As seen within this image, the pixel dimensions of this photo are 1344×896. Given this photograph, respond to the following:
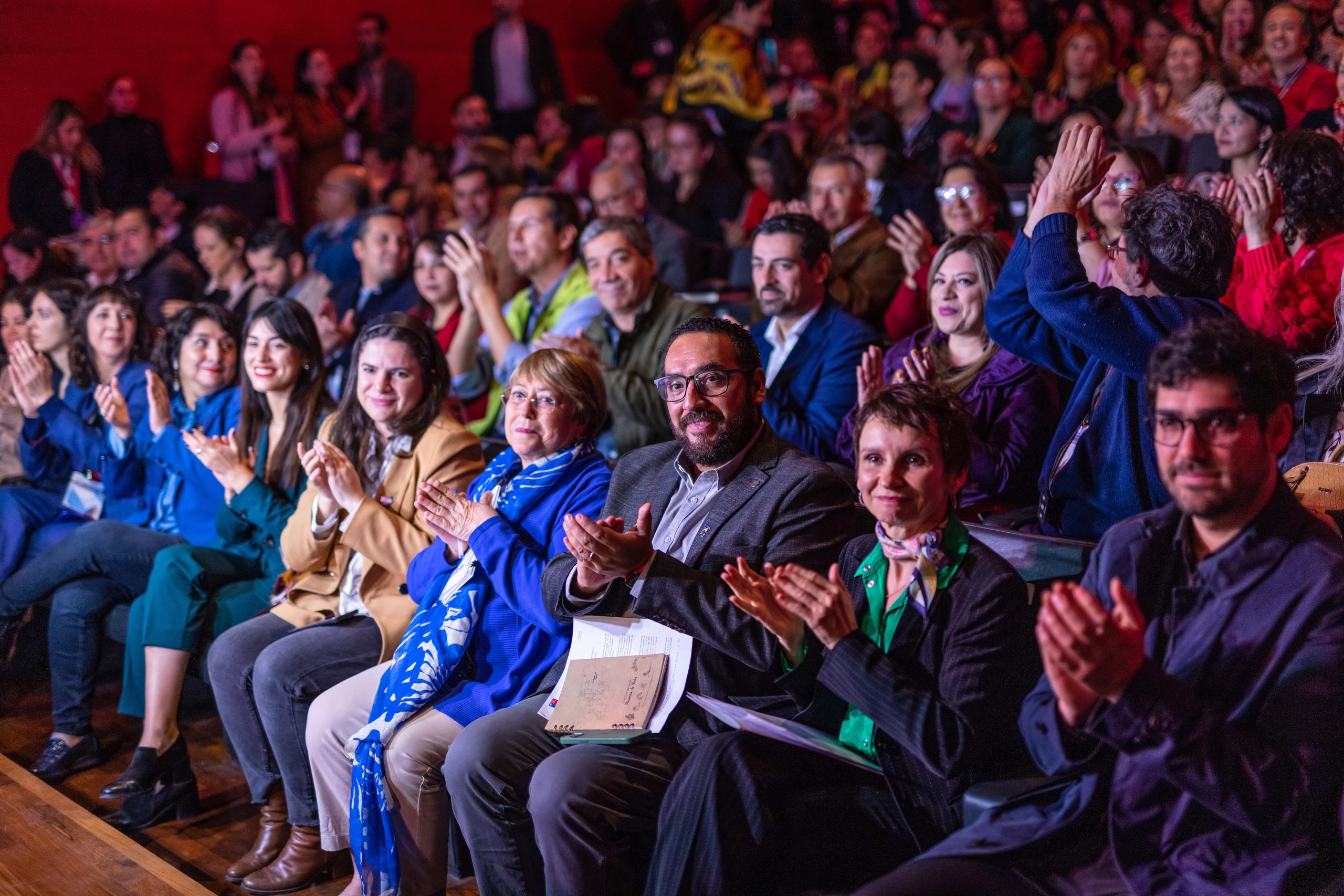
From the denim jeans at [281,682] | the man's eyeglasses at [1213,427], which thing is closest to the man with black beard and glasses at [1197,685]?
the man's eyeglasses at [1213,427]

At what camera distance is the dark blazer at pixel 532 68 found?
25.1ft

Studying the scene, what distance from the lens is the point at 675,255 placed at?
4707mm

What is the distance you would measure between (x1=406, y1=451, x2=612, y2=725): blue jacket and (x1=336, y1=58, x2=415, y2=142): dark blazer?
5.63 meters

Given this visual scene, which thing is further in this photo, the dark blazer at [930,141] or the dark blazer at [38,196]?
the dark blazer at [38,196]

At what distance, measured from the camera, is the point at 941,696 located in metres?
1.73

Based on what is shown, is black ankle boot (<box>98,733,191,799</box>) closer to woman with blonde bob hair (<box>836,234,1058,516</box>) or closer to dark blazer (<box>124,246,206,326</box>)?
woman with blonde bob hair (<box>836,234,1058,516</box>)

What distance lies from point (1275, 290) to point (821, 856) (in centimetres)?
161

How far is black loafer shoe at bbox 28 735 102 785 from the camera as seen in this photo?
10.4ft

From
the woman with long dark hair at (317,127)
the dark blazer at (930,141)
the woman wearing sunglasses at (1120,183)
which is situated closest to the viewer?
the woman wearing sunglasses at (1120,183)

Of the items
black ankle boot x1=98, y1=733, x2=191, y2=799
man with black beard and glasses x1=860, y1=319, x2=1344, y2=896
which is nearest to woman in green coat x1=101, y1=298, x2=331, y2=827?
black ankle boot x1=98, y1=733, x2=191, y2=799

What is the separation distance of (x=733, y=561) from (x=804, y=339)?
3.82 ft

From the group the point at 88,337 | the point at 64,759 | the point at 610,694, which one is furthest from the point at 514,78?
the point at 610,694

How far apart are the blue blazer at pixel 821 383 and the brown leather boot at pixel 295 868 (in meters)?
1.46

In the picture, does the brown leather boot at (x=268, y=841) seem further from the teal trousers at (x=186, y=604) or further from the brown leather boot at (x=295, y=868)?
the teal trousers at (x=186, y=604)
